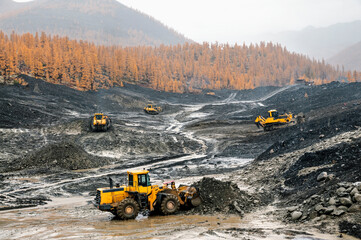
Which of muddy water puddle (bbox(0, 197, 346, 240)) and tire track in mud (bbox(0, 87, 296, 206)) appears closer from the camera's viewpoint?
muddy water puddle (bbox(0, 197, 346, 240))

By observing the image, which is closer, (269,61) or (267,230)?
(267,230)

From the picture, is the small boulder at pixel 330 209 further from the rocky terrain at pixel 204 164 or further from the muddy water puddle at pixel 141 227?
the muddy water puddle at pixel 141 227

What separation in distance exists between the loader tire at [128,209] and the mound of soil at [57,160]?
697 inches

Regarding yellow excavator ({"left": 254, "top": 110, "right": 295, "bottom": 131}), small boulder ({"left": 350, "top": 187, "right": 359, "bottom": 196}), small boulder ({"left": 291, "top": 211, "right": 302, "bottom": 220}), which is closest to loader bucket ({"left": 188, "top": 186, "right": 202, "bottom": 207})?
small boulder ({"left": 291, "top": 211, "right": 302, "bottom": 220})

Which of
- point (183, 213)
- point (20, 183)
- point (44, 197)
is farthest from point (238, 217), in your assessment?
point (20, 183)

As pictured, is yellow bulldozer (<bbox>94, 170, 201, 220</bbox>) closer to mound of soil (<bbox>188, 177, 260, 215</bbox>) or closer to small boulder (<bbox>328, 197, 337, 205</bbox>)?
mound of soil (<bbox>188, 177, 260, 215</bbox>)

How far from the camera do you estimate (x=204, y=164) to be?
108ft

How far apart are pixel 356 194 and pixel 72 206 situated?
1444 cm

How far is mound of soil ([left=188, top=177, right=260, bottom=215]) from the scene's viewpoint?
1447 centimetres

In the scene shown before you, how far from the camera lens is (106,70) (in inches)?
4309

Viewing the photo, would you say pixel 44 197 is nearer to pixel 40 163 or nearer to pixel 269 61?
pixel 40 163

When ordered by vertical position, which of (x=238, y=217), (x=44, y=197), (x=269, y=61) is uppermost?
(x=269, y=61)

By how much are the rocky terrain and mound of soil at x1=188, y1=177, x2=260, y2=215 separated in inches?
1.8

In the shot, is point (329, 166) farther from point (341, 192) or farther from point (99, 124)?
point (99, 124)
